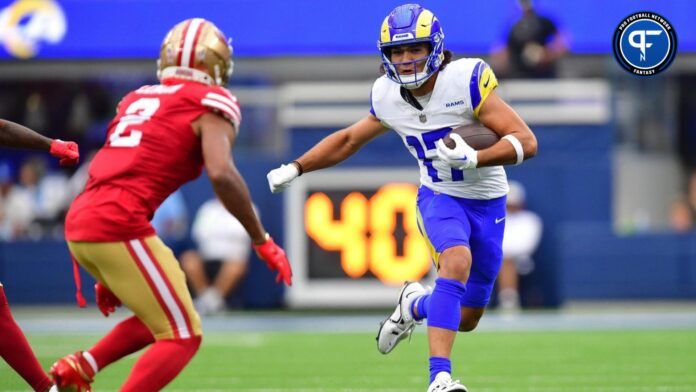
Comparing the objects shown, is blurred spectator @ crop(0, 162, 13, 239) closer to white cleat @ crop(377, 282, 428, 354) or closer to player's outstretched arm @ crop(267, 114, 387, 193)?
white cleat @ crop(377, 282, 428, 354)

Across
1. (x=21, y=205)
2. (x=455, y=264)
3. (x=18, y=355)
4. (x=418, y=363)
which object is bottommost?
(x=418, y=363)

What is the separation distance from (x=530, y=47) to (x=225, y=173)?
9.32 metres

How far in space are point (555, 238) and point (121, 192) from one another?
360 inches

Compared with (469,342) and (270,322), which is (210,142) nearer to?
(469,342)

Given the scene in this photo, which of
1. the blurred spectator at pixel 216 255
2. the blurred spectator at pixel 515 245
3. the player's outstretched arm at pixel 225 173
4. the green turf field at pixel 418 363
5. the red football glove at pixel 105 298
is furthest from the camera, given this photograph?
the blurred spectator at pixel 216 255

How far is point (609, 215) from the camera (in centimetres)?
1326

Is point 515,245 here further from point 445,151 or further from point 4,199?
point 445,151

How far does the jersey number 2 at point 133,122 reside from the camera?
15.1 ft

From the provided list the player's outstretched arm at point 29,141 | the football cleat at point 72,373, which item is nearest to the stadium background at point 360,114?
the player's outstretched arm at point 29,141

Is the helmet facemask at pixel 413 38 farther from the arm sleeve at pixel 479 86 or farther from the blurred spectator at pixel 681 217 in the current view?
the blurred spectator at pixel 681 217

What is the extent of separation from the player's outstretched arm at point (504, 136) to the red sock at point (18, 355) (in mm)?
2136

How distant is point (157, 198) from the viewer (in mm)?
4602

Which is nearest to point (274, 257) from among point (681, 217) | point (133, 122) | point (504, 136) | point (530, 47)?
point (133, 122)

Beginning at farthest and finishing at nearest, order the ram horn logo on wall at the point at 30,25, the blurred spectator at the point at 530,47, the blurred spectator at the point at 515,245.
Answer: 1. the ram horn logo on wall at the point at 30,25
2. the blurred spectator at the point at 530,47
3. the blurred spectator at the point at 515,245
